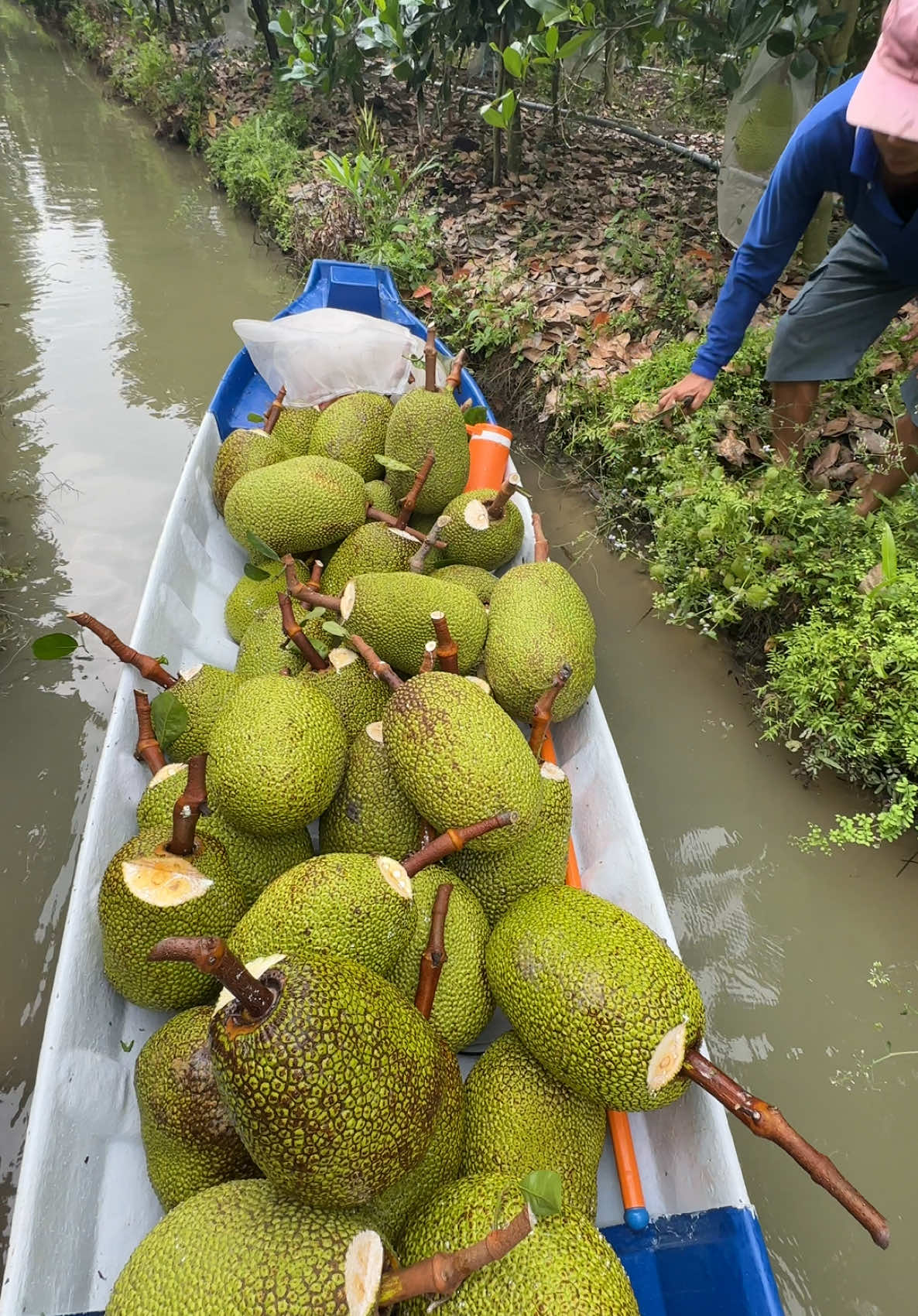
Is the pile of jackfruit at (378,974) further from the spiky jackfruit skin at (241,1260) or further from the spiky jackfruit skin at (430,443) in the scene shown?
the spiky jackfruit skin at (430,443)

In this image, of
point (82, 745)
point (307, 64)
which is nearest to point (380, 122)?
point (307, 64)

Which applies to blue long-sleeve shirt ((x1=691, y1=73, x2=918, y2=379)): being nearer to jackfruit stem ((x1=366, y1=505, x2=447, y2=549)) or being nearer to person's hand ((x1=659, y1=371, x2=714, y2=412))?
person's hand ((x1=659, y1=371, x2=714, y2=412))

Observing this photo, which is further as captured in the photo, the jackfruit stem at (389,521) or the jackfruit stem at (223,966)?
the jackfruit stem at (389,521)

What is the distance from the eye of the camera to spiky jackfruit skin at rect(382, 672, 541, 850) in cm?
132

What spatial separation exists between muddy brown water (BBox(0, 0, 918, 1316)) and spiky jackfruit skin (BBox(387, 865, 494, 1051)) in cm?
84

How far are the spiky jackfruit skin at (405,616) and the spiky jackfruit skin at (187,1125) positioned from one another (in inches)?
36.7

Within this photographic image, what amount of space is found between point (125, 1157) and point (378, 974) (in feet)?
2.24

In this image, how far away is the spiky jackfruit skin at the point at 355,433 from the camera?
102 inches

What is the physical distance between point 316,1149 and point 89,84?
15227 mm

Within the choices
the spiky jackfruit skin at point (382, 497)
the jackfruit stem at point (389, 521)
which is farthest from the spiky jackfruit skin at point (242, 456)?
the jackfruit stem at point (389, 521)

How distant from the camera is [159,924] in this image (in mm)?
1257

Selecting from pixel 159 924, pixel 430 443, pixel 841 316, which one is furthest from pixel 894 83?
pixel 159 924

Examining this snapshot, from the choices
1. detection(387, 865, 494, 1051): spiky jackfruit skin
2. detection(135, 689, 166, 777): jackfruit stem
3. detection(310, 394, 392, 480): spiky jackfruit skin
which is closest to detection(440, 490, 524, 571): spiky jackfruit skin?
detection(310, 394, 392, 480): spiky jackfruit skin

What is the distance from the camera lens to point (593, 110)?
704 centimetres
